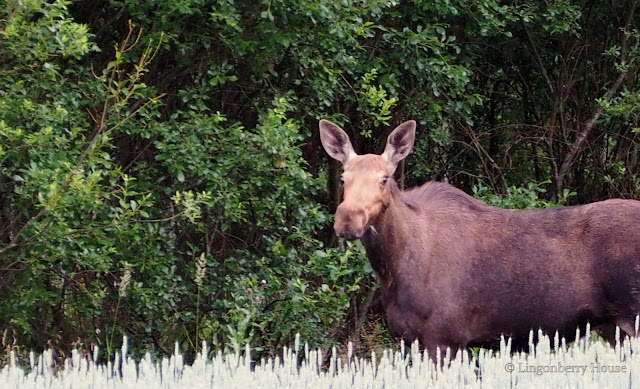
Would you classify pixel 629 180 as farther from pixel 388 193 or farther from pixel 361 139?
pixel 388 193

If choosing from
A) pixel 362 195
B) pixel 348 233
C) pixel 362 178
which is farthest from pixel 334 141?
pixel 348 233

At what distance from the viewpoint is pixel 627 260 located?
8492 millimetres

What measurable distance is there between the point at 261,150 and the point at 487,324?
248 centimetres

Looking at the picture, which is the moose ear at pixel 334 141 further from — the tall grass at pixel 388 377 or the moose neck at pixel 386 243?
the tall grass at pixel 388 377

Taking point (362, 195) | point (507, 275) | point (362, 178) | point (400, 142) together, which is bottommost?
point (507, 275)

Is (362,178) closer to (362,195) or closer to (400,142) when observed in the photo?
(362,195)

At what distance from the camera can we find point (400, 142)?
907cm

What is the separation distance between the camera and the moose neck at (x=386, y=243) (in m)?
8.60

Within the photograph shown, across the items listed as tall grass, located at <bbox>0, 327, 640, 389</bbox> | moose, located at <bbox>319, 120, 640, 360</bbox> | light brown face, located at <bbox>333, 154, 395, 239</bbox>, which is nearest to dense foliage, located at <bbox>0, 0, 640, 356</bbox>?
light brown face, located at <bbox>333, 154, 395, 239</bbox>

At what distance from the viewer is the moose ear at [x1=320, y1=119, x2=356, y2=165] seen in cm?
916

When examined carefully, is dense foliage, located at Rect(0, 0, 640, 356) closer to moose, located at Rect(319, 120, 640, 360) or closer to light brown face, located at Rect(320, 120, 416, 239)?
light brown face, located at Rect(320, 120, 416, 239)

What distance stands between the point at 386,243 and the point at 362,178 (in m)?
0.59

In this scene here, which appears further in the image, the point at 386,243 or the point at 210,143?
the point at 210,143

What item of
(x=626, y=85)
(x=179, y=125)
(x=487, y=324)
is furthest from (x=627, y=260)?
(x=626, y=85)
